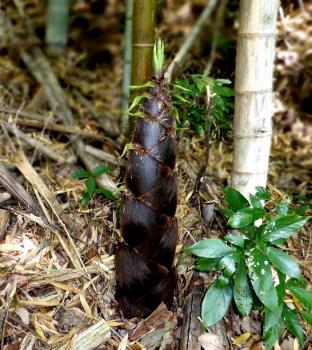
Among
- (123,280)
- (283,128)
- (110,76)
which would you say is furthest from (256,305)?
(110,76)

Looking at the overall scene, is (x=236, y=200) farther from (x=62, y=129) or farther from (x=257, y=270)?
(x=62, y=129)

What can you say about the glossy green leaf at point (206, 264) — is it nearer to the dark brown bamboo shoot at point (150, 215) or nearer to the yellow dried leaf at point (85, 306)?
the dark brown bamboo shoot at point (150, 215)

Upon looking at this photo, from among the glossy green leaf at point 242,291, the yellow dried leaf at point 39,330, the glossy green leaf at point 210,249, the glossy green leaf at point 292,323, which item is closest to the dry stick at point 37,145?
the yellow dried leaf at point 39,330

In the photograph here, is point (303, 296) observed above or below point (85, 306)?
above

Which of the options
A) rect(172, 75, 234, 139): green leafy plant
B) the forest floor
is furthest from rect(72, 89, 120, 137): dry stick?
rect(172, 75, 234, 139): green leafy plant

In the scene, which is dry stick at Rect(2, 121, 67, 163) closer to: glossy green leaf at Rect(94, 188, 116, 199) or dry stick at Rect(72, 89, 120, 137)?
dry stick at Rect(72, 89, 120, 137)

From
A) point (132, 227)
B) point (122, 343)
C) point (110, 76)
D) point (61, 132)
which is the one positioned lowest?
point (122, 343)

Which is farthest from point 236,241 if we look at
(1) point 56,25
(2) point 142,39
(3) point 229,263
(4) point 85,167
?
(1) point 56,25

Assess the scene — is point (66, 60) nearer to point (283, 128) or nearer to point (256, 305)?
point (283, 128)
